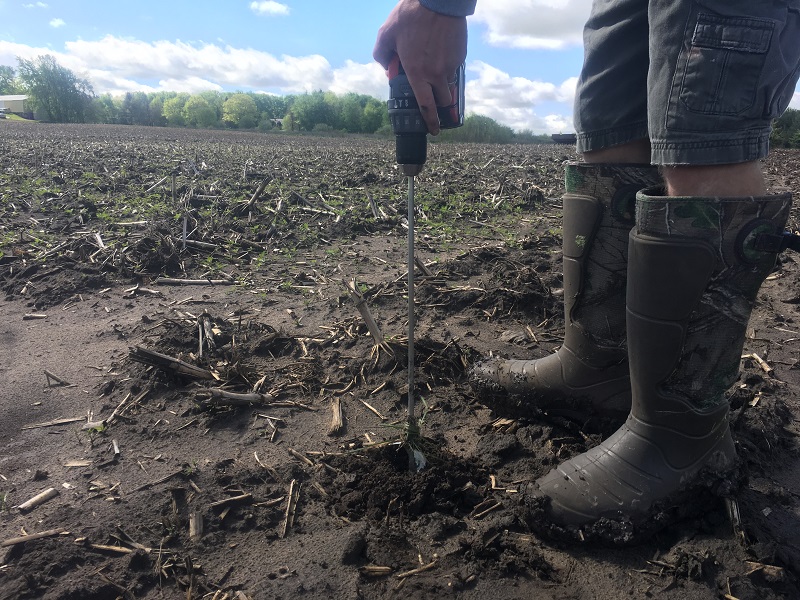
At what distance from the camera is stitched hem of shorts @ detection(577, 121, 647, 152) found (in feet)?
6.63

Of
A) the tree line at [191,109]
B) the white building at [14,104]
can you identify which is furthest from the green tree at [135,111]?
the white building at [14,104]

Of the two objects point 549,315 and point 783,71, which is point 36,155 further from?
point 783,71

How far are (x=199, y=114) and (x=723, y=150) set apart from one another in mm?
82856

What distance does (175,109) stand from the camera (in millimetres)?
82000

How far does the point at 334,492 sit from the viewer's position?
6.31 feet

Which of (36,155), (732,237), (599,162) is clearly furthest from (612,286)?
(36,155)

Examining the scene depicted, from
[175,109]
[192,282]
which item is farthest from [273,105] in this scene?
[192,282]

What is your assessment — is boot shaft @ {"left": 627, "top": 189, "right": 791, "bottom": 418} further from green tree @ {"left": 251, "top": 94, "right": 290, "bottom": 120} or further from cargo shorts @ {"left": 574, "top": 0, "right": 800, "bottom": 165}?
green tree @ {"left": 251, "top": 94, "right": 290, "bottom": 120}

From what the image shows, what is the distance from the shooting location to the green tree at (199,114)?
74.9 metres

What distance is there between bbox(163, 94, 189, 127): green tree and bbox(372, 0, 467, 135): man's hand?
3269 inches

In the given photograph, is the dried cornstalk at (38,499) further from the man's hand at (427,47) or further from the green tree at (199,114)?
the green tree at (199,114)

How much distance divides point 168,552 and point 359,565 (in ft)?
1.91

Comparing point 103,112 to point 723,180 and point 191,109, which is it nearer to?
point 191,109

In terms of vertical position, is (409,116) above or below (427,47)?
below
